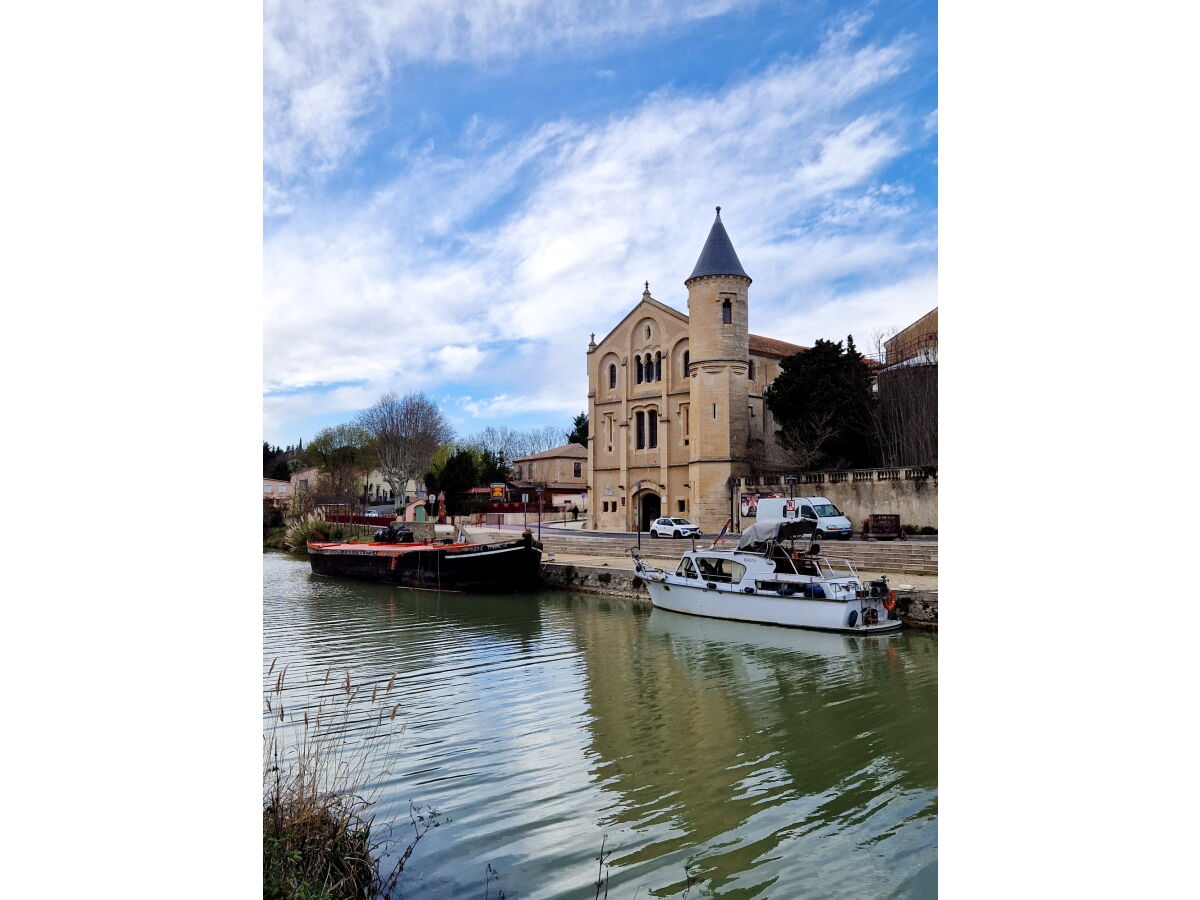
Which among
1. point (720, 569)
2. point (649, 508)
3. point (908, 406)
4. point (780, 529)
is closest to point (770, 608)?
point (720, 569)

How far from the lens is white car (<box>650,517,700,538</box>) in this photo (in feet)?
74.6

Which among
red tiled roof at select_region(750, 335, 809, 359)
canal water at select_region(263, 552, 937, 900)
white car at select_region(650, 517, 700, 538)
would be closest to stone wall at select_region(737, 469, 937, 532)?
white car at select_region(650, 517, 700, 538)

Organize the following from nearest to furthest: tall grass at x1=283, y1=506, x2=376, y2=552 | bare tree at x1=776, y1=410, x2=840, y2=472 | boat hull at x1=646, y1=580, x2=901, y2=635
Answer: boat hull at x1=646, y1=580, x2=901, y2=635
bare tree at x1=776, y1=410, x2=840, y2=472
tall grass at x1=283, y1=506, x2=376, y2=552

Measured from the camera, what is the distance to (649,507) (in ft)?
91.0

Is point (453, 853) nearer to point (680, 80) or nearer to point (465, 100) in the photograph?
point (465, 100)

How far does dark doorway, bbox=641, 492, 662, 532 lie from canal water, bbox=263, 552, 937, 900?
14804 millimetres

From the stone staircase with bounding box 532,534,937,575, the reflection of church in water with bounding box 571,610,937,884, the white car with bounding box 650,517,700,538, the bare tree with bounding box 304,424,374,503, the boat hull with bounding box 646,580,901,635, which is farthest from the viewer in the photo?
the bare tree with bounding box 304,424,374,503

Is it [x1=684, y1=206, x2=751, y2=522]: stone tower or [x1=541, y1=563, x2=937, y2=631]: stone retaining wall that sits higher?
[x1=684, y1=206, x2=751, y2=522]: stone tower

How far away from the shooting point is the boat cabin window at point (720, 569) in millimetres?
13273

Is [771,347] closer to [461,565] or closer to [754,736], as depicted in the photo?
[461,565]

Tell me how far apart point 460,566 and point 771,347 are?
560 inches

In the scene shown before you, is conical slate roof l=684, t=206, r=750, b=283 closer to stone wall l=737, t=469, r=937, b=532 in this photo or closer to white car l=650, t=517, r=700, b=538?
stone wall l=737, t=469, r=937, b=532
